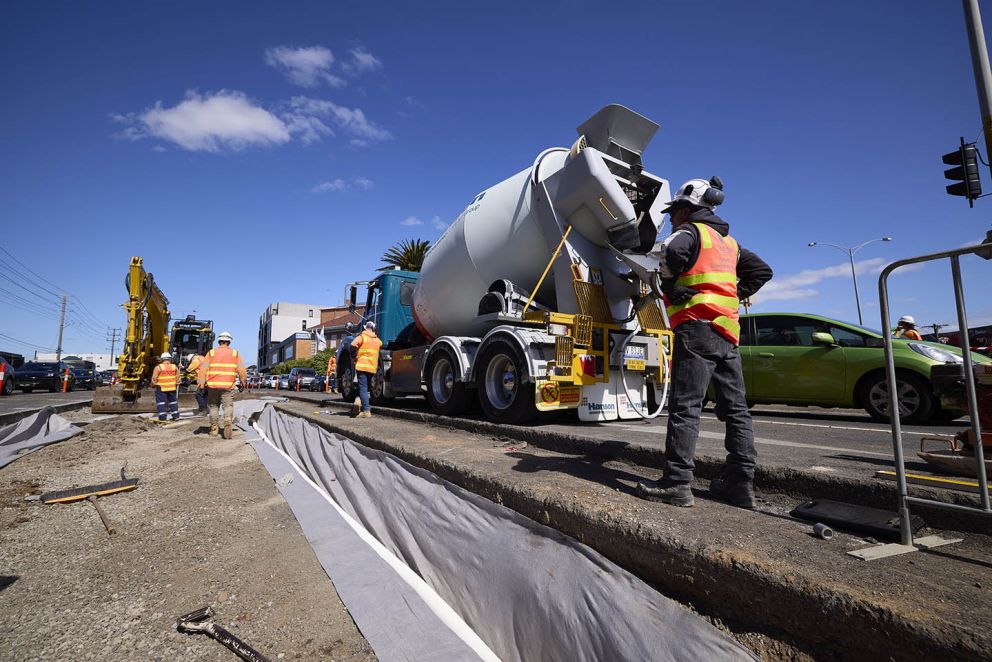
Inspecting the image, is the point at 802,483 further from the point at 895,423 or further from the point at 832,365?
the point at 832,365

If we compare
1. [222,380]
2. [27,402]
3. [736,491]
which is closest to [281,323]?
[27,402]

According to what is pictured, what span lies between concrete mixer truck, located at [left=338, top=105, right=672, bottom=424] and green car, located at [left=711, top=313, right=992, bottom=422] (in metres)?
2.57

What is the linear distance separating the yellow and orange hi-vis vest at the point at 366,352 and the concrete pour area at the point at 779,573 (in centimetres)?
521

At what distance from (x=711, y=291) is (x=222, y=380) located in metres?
8.32

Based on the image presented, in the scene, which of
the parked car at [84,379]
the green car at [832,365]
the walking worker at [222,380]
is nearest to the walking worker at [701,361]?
the green car at [832,365]

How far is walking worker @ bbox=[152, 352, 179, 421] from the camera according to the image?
1062 centimetres

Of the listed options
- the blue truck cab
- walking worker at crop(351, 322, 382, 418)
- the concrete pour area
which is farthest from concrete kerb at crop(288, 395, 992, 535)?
the blue truck cab

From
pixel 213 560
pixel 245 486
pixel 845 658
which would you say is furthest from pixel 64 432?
pixel 845 658

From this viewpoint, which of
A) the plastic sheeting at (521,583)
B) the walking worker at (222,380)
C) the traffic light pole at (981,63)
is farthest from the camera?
the walking worker at (222,380)

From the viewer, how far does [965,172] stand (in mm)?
7898

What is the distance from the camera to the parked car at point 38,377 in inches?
877

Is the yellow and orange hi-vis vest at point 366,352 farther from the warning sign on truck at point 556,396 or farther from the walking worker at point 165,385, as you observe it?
the walking worker at point 165,385

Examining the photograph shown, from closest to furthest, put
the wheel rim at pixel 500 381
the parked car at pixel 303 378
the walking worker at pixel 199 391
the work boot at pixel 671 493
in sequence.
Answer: the work boot at pixel 671 493, the wheel rim at pixel 500 381, the walking worker at pixel 199 391, the parked car at pixel 303 378

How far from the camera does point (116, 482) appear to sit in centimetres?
471
